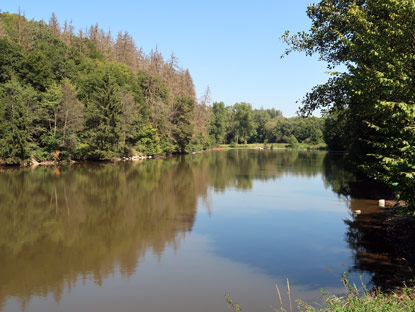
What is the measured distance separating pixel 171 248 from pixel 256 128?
14109cm

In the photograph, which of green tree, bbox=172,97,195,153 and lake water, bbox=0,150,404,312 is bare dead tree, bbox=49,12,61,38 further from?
lake water, bbox=0,150,404,312

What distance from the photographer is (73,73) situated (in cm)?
6053

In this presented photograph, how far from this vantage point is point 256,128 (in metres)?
152

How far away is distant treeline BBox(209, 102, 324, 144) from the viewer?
398 ft

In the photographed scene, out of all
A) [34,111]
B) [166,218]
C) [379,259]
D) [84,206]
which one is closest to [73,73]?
[34,111]

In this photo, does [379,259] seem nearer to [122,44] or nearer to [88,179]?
[88,179]

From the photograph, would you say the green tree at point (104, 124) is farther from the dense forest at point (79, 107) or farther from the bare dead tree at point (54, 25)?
the bare dead tree at point (54, 25)

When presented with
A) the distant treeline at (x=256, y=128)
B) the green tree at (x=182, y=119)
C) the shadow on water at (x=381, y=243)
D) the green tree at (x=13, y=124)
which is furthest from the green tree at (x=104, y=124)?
the distant treeline at (x=256, y=128)

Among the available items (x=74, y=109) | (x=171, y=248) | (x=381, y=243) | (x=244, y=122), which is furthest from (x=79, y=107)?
(x=244, y=122)

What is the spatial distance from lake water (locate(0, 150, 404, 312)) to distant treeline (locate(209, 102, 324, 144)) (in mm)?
94346

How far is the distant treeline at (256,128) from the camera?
121250 millimetres

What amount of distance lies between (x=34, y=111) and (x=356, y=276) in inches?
1802

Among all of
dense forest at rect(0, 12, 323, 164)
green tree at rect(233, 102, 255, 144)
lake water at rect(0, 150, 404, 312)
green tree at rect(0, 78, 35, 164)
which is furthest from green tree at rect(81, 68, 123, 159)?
green tree at rect(233, 102, 255, 144)

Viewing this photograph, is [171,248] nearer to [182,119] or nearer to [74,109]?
[74,109]
